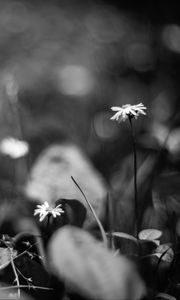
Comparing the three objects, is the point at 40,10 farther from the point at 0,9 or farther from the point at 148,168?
the point at 148,168

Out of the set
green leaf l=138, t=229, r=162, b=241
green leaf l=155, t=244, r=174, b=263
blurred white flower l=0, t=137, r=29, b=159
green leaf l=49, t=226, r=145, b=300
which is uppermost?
green leaf l=49, t=226, r=145, b=300

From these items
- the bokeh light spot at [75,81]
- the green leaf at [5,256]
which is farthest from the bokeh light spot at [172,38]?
the green leaf at [5,256]

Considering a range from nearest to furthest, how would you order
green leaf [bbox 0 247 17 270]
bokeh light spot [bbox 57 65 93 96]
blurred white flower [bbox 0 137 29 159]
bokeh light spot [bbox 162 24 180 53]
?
green leaf [bbox 0 247 17 270]
blurred white flower [bbox 0 137 29 159]
bokeh light spot [bbox 57 65 93 96]
bokeh light spot [bbox 162 24 180 53]

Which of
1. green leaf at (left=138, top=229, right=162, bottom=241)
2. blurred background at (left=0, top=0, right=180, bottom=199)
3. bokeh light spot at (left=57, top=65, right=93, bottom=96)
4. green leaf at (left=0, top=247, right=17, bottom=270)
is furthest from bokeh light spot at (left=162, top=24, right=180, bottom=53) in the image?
green leaf at (left=0, top=247, right=17, bottom=270)

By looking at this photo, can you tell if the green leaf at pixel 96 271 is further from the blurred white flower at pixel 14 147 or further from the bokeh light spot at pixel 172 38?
the bokeh light spot at pixel 172 38

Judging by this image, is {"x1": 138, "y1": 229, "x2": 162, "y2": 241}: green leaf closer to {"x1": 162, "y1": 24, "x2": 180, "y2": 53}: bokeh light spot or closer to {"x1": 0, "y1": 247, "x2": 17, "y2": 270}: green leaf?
{"x1": 0, "y1": 247, "x2": 17, "y2": 270}: green leaf

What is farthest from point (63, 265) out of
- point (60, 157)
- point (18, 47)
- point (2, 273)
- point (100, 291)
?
point (18, 47)

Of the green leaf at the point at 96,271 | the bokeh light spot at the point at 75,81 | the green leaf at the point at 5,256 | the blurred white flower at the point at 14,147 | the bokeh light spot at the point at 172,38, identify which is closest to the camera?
the green leaf at the point at 96,271
